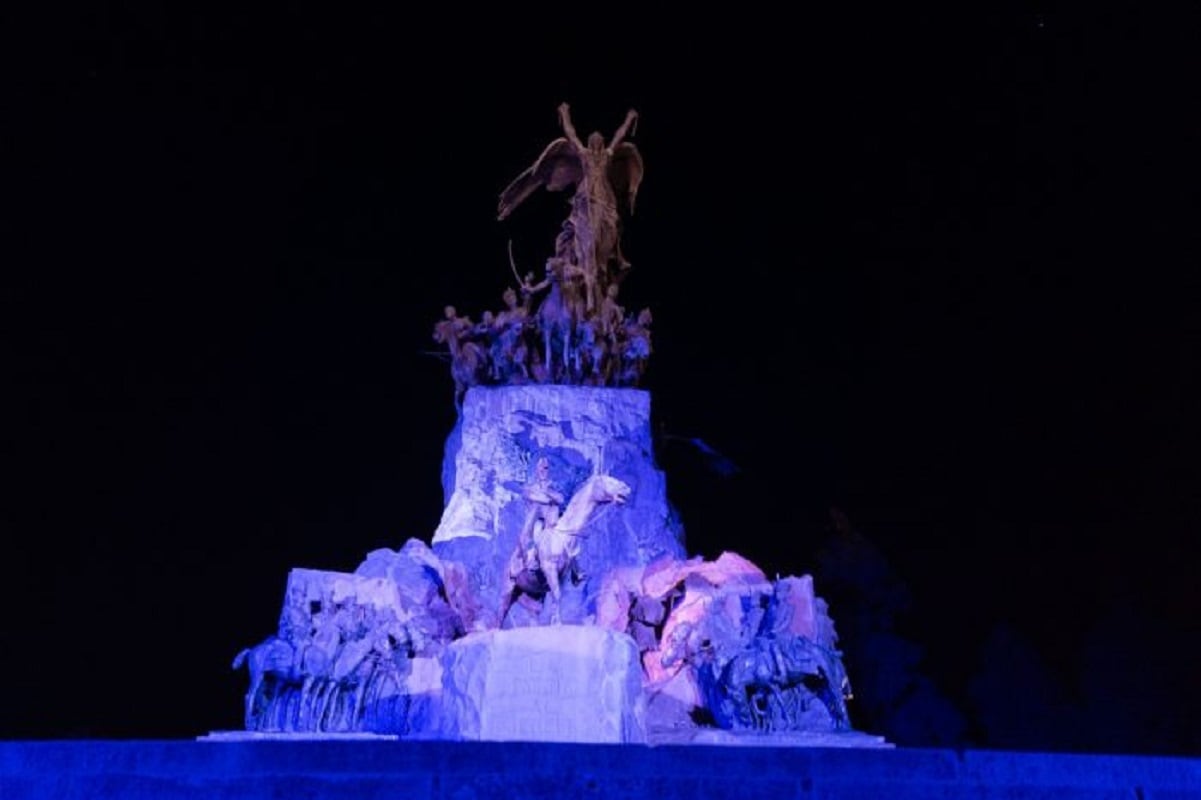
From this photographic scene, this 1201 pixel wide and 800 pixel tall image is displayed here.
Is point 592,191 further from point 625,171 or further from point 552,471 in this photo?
point 552,471

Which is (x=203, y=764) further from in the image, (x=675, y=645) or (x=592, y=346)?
(x=592, y=346)

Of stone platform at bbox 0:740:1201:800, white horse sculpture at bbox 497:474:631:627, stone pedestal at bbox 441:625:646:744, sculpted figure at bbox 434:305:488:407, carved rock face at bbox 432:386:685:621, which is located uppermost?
sculpted figure at bbox 434:305:488:407

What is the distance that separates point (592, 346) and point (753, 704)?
6.49 metres

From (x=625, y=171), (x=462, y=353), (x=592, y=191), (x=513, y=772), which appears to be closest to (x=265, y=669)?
(x=462, y=353)

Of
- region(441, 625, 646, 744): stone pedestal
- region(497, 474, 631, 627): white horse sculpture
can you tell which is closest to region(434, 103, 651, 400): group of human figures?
region(497, 474, 631, 627): white horse sculpture

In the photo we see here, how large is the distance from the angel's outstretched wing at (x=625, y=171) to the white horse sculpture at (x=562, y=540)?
8.36 metres

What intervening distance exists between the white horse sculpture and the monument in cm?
2

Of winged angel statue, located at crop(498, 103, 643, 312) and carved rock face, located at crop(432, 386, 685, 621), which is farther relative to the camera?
winged angel statue, located at crop(498, 103, 643, 312)

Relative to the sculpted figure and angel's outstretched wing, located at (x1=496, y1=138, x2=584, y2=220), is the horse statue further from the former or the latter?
angel's outstretched wing, located at (x1=496, y1=138, x2=584, y2=220)

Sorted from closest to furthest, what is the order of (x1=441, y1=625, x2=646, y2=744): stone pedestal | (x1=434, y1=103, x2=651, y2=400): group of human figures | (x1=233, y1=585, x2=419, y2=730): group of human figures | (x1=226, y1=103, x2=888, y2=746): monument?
(x1=441, y1=625, x2=646, y2=744): stone pedestal < (x1=226, y1=103, x2=888, y2=746): monument < (x1=233, y1=585, x2=419, y2=730): group of human figures < (x1=434, y1=103, x2=651, y2=400): group of human figures

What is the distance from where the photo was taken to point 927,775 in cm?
566

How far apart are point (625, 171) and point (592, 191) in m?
1.20

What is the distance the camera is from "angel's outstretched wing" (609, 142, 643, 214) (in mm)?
19531

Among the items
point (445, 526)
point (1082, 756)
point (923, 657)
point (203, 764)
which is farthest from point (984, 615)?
point (203, 764)
